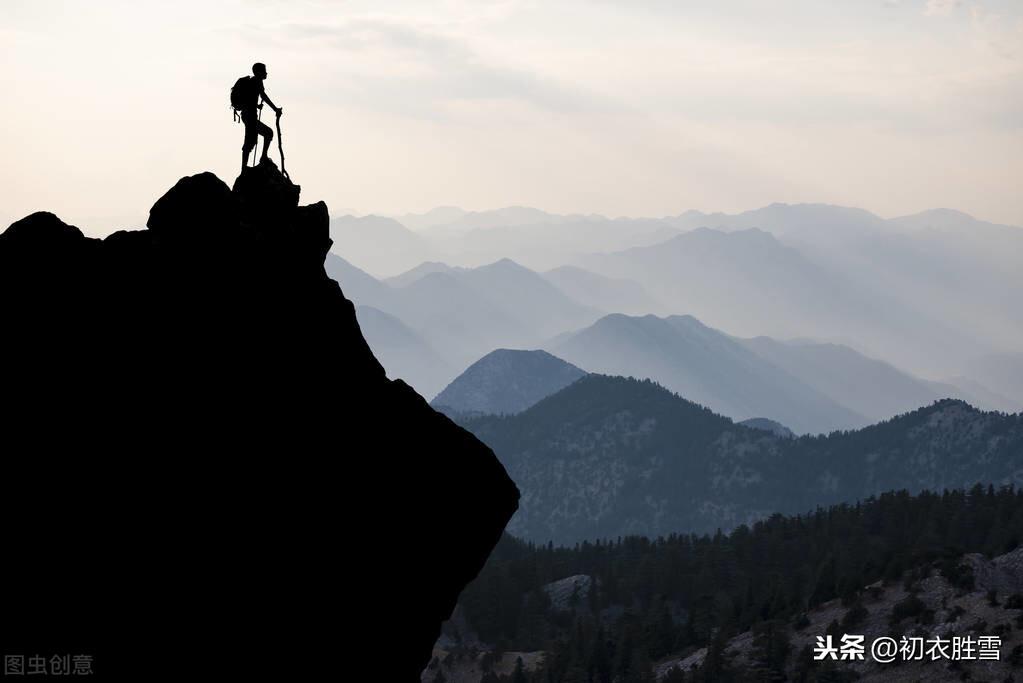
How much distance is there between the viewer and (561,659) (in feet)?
550

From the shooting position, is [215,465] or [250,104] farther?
[250,104]

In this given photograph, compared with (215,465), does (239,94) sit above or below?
above

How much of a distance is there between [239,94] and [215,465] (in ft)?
37.4

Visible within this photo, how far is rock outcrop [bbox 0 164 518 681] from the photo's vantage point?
1154 inches

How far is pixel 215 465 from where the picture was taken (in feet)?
102

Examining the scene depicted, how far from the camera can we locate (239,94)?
1468 inches

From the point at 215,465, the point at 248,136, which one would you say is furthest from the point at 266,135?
the point at 215,465

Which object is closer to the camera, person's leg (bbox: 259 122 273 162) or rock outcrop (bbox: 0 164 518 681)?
rock outcrop (bbox: 0 164 518 681)

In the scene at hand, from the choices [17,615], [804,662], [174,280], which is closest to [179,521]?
[17,615]

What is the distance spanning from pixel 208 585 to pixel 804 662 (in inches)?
4821

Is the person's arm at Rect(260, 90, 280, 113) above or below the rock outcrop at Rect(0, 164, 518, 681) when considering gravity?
above

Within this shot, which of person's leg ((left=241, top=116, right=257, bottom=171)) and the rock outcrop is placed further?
person's leg ((left=241, top=116, right=257, bottom=171))

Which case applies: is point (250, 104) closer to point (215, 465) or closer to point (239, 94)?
point (239, 94)

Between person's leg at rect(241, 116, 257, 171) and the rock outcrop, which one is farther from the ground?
person's leg at rect(241, 116, 257, 171)
